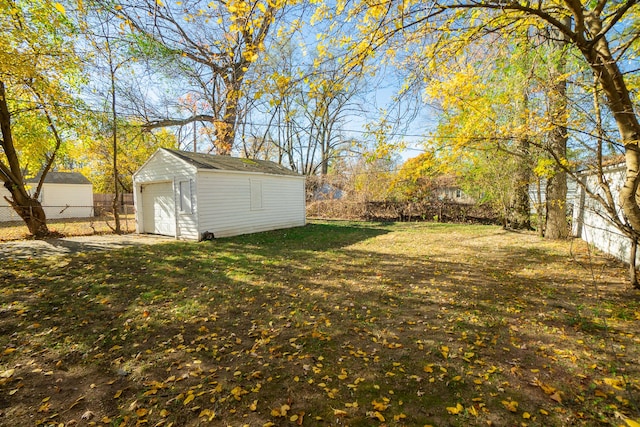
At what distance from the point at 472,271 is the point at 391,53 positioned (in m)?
4.69

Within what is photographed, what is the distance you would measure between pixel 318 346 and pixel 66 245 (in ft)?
31.6

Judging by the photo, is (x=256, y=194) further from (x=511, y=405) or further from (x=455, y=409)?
(x=511, y=405)

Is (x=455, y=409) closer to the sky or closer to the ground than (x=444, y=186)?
closer to the ground

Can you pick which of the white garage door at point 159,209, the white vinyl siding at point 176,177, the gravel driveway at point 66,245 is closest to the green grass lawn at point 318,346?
the gravel driveway at point 66,245

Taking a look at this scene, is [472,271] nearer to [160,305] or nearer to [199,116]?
[160,305]

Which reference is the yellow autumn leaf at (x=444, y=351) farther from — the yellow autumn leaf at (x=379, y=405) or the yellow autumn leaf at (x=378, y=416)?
the yellow autumn leaf at (x=378, y=416)

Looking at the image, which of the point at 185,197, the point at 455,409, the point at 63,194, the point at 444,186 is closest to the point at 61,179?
the point at 63,194

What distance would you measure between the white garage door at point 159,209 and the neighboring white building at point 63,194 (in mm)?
11237

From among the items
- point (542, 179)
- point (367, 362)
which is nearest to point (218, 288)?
point (367, 362)

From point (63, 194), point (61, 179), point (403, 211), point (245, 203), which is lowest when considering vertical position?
point (403, 211)

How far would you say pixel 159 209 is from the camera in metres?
11.2

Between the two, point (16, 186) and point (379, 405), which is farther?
point (16, 186)

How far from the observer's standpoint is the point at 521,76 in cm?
741

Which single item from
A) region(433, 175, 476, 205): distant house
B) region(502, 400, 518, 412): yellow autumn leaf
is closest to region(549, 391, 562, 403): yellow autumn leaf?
region(502, 400, 518, 412): yellow autumn leaf
